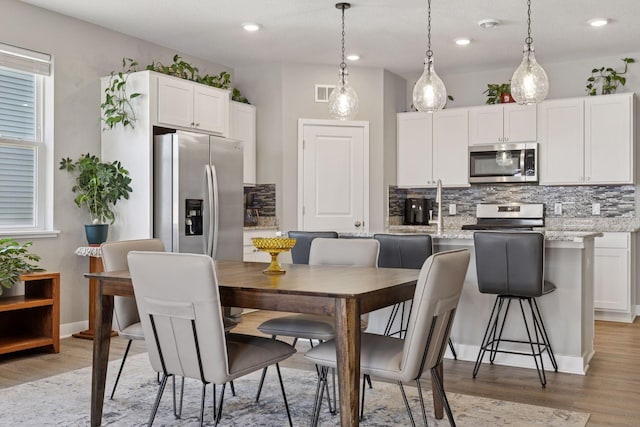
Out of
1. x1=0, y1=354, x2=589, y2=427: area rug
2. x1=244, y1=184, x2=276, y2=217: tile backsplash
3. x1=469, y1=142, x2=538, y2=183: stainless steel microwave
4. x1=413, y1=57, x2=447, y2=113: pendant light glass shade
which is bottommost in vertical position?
x1=0, y1=354, x2=589, y2=427: area rug

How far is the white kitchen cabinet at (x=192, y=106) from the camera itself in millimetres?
5328

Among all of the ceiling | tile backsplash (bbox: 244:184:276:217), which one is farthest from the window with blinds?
tile backsplash (bbox: 244:184:276:217)

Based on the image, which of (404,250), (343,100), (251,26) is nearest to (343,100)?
(343,100)

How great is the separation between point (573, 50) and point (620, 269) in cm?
218

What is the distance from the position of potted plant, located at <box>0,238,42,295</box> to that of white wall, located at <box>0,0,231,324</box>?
41 cm

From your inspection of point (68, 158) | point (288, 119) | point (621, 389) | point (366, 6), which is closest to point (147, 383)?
point (68, 158)

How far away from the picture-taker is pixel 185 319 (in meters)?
2.50

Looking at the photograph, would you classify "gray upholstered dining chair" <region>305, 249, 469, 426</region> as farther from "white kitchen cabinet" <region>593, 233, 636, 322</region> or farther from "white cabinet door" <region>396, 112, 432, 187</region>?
"white cabinet door" <region>396, 112, 432, 187</region>

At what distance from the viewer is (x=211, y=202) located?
547 centimetres

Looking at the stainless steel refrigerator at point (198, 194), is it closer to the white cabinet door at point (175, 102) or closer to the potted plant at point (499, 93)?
the white cabinet door at point (175, 102)

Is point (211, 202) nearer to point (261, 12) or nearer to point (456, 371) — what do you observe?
point (261, 12)

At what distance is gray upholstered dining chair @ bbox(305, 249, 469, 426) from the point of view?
8.09 ft

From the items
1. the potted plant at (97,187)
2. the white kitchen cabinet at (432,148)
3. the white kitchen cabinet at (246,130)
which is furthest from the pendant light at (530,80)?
the white kitchen cabinet at (246,130)

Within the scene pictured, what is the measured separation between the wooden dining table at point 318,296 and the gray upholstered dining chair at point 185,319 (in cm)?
8
